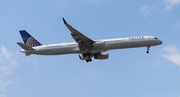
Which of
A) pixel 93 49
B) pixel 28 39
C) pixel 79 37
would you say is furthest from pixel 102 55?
pixel 28 39

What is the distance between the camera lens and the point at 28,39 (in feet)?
228

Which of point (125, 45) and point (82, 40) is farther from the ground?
point (82, 40)

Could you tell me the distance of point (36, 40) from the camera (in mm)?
67875

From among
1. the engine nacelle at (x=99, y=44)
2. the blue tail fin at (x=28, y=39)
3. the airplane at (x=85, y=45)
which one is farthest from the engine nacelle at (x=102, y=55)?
the blue tail fin at (x=28, y=39)

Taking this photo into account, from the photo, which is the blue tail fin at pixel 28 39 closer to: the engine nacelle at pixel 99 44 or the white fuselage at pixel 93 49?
the white fuselage at pixel 93 49

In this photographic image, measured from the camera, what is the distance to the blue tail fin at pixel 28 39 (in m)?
67.4

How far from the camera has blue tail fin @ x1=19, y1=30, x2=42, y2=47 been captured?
6739 centimetres

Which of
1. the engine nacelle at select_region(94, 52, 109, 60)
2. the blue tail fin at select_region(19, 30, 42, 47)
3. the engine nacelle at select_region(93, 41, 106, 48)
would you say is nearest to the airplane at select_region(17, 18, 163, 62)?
the engine nacelle at select_region(93, 41, 106, 48)

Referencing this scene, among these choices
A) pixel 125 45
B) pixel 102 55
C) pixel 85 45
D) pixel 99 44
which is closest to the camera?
pixel 99 44

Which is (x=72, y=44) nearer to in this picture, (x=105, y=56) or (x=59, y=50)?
(x=59, y=50)

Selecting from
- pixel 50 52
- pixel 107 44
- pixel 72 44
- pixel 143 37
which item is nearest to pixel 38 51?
pixel 50 52

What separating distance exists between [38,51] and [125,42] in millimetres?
16220

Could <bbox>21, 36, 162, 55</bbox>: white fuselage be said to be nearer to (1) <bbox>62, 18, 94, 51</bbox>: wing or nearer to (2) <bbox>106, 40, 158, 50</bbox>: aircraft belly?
(2) <bbox>106, 40, 158, 50</bbox>: aircraft belly

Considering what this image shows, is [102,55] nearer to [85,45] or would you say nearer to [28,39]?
[85,45]
